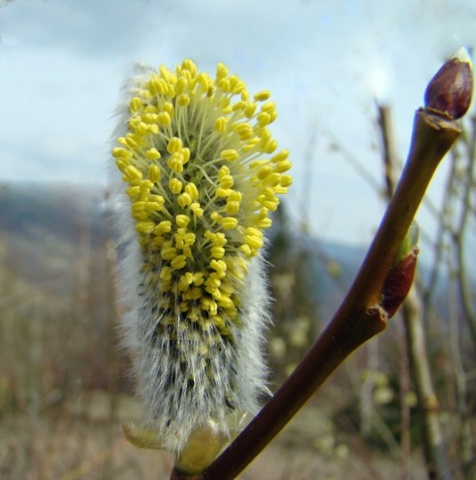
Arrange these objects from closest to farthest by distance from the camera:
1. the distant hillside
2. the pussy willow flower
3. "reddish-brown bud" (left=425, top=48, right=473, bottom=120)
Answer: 1. "reddish-brown bud" (left=425, top=48, right=473, bottom=120)
2. the pussy willow flower
3. the distant hillside

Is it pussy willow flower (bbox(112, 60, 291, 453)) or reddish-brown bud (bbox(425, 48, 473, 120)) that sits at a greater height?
reddish-brown bud (bbox(425, 48, 473, 120))

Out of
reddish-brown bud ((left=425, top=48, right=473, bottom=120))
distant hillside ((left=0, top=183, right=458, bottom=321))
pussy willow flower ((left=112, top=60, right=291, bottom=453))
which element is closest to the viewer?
reddish-brown bud ((left=425, top=48, right=473, bottom=120))

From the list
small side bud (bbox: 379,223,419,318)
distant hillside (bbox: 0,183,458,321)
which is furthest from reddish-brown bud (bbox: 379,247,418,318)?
distant hillside (bbox: 0,183,458,321)

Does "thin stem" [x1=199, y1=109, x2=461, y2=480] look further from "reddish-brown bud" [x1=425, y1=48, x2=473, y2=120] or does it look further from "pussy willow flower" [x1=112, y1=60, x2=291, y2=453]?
"pussy willow flower" [x1=112, y1=60, x2=291, y2=453]

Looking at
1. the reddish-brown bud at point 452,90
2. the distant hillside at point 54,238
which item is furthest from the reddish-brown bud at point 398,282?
the distant hillside at point 54,238

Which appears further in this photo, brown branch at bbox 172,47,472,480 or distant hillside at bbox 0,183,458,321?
distant hillside at bbox 0,183,458,321
